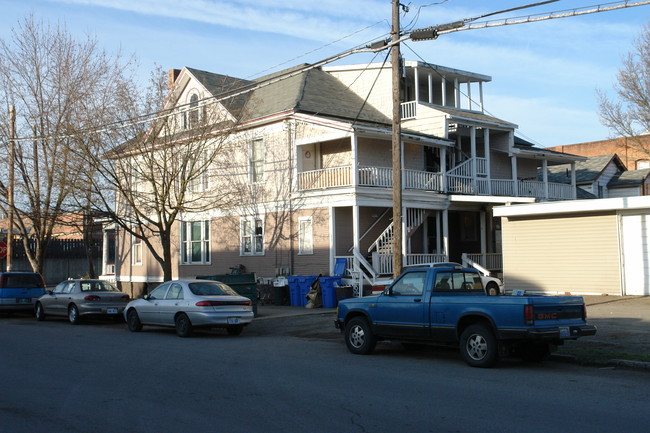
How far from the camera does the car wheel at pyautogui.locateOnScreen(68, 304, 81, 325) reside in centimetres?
2007

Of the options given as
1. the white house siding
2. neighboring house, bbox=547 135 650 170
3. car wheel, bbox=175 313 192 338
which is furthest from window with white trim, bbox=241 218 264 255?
neighboring house, bbox=547 135 650 170

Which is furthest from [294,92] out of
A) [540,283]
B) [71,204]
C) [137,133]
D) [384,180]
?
[540,283]

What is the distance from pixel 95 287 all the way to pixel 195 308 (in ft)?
21.7

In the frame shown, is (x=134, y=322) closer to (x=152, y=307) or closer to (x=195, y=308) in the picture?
(x=152, y=307)

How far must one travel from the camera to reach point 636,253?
21250 mm

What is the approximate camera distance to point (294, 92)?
28.6m

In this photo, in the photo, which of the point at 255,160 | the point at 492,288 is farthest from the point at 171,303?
the point at 492,288

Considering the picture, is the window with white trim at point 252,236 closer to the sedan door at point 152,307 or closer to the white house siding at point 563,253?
the white house siding at point 563,253

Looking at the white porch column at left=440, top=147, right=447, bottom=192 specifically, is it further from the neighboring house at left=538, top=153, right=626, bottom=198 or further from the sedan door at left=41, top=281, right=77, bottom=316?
the neighboring house at left=538, top=153, right=626, bottom=198

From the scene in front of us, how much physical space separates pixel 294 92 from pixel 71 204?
10.7m

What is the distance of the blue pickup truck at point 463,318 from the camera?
10414mm

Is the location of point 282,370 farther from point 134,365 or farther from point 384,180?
point 384,180

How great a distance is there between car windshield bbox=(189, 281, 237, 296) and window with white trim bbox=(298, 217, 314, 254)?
8910 mm

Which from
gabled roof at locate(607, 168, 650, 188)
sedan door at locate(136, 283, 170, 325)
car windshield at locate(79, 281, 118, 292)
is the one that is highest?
gabled roof at locate(607, 168, 650, 188)
